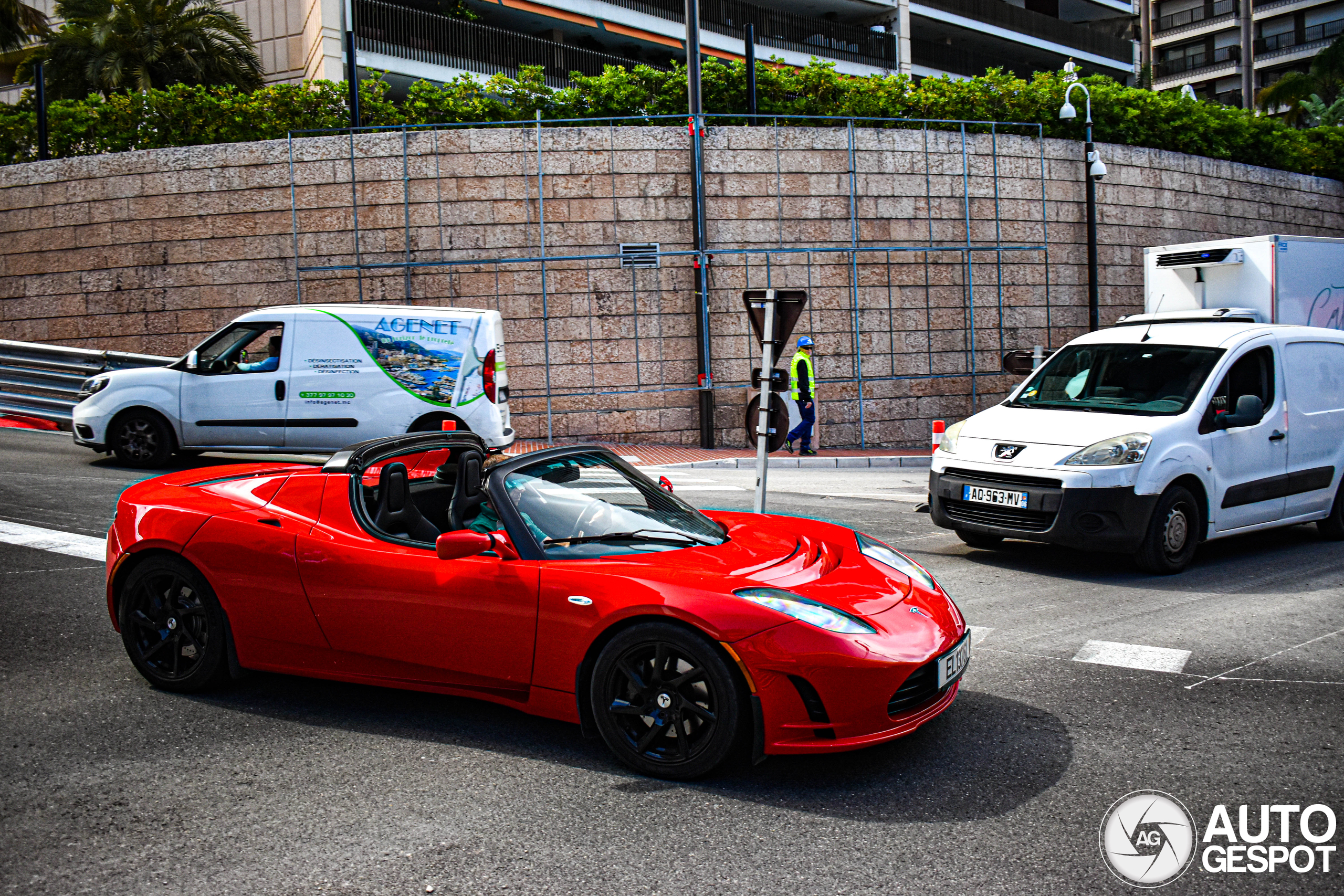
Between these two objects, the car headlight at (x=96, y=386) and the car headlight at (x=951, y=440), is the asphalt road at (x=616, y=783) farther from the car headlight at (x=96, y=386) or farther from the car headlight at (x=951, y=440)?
the car headlight at (x=96, y=386)

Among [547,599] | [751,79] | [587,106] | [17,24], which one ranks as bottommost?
[547,599]

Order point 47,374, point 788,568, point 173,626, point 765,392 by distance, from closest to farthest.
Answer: point 788,568 → point 173,626 → point 765,392 → point 47,374

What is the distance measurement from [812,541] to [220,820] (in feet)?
8.44

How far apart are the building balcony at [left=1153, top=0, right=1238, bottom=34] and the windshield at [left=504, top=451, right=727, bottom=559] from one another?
65389 mm

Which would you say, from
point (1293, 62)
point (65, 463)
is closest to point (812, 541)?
point (65, 463)

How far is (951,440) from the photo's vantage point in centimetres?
813

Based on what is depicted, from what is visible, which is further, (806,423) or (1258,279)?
(806,423)

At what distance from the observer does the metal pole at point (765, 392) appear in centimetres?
761

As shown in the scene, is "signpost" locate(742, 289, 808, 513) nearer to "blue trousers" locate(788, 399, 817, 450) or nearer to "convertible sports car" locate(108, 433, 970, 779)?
"convertible sports car" locate(108, 433, 970, 779)

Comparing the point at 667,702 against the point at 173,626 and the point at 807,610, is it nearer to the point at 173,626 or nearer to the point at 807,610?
the point at 807,610

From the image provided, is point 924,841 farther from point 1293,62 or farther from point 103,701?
point 1293,62

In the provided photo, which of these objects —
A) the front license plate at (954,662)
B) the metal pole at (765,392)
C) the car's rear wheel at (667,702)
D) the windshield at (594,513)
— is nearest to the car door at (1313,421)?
Answer: the metal pole at (765,392)

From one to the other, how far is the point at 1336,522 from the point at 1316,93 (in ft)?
118

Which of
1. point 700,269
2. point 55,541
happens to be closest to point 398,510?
point 55,541
